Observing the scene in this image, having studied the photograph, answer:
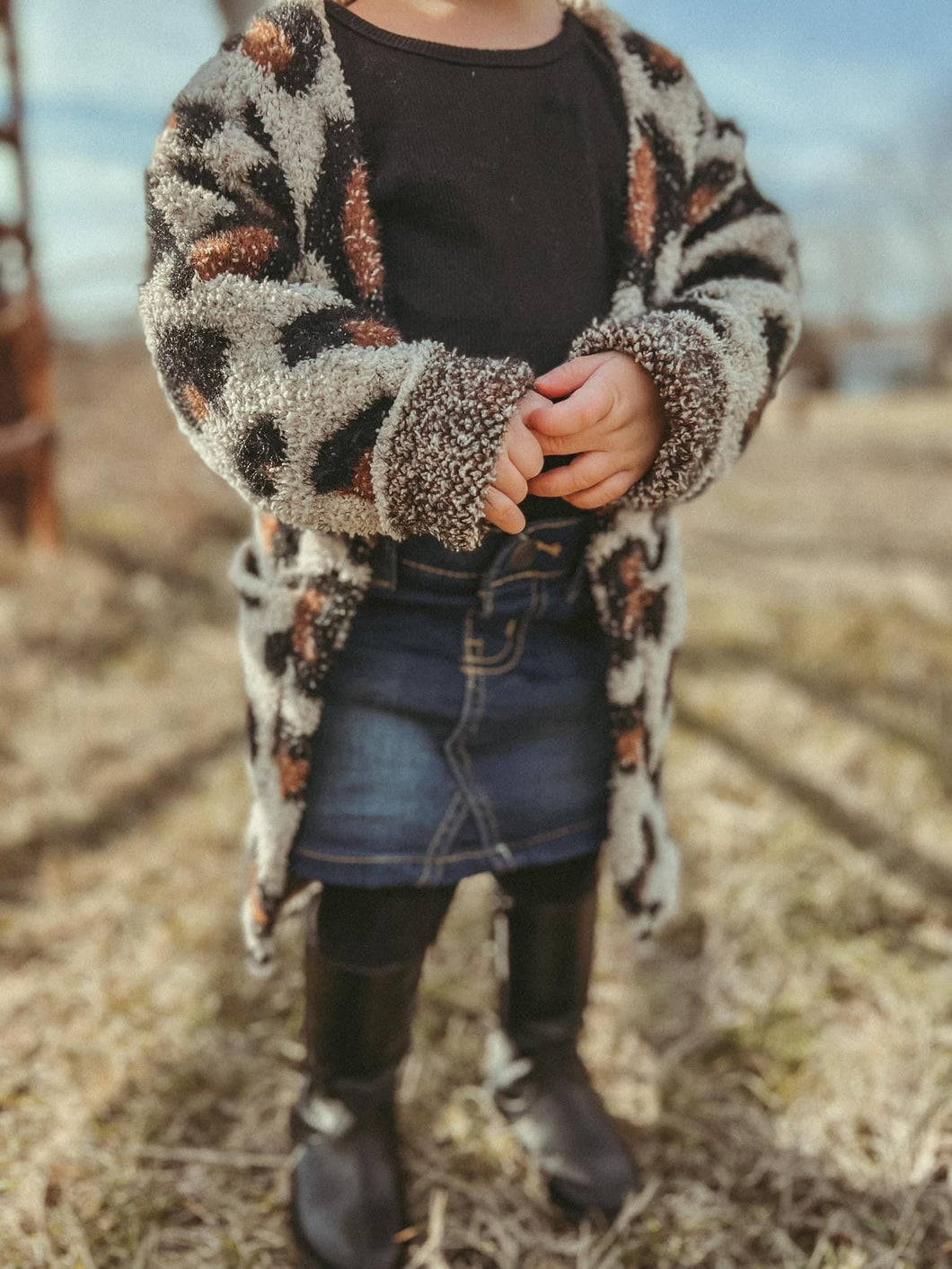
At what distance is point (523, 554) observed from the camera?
3.22ft

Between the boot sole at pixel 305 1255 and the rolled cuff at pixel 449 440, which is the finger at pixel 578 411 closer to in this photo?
the rolled cuff at pixel 449 440

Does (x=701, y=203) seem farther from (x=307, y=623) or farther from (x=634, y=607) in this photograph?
(x=307, y=623)

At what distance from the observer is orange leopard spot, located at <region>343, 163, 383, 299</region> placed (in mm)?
871

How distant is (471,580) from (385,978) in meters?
0.45

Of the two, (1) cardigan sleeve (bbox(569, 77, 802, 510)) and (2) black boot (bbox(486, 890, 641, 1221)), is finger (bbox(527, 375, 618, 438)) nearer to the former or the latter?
(1) cardigan sleeve (bbox(569, 77, 802, 510))

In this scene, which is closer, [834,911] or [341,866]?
[341,866]

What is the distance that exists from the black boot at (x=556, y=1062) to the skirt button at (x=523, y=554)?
46cm

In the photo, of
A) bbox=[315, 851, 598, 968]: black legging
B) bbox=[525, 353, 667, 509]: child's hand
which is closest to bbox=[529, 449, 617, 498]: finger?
bbox=[525, 353, 667, 509]: child's hand

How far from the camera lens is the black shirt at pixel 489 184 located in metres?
0.89

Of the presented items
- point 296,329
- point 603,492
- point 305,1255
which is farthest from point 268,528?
point 305,1255

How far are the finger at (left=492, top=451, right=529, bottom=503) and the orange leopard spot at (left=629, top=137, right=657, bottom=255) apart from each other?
1.04 ft

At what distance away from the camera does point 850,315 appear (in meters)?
19.3

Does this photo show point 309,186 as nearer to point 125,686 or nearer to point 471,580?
point 471,580

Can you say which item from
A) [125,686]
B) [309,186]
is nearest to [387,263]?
[309,186]
